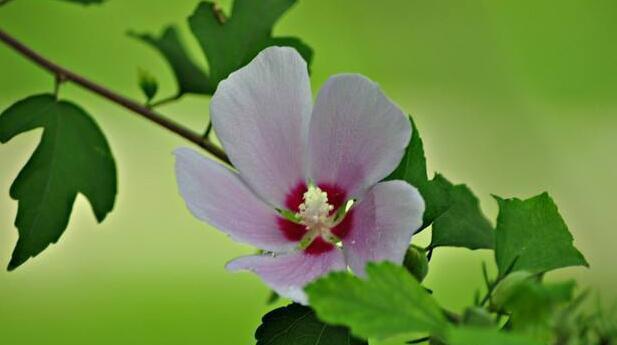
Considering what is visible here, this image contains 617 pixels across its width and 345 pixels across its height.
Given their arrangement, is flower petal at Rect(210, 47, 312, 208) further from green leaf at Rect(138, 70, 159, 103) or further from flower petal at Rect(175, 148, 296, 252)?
green leaf at Rect(138, 70, 159, 103)

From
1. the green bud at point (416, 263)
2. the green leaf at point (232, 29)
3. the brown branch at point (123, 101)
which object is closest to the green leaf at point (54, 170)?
the brown branch at point (123, 101)

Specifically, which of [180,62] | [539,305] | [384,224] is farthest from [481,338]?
[180,62]

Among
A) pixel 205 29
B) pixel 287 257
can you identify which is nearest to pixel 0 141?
pixel 205 29

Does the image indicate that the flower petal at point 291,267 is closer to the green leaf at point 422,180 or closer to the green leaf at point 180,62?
the green leaf at point 422,180

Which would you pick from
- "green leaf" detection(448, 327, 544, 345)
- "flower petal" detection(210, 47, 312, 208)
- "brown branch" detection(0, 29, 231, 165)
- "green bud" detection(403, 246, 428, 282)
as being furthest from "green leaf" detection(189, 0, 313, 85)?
"green leaf" detection(448, 327, 544, 345)

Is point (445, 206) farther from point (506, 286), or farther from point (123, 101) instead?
point (123, 101)
